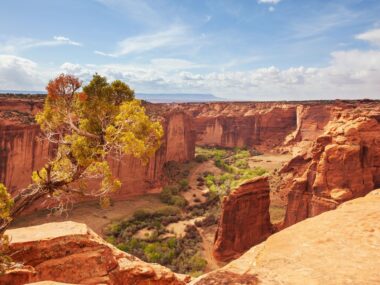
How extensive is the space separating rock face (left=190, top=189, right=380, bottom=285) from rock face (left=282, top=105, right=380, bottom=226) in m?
14.8

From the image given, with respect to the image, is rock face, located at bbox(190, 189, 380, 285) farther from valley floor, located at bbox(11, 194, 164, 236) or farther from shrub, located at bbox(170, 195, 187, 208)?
shrub, located at bbox(170, 195, 187, 208)

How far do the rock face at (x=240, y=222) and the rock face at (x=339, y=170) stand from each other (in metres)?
2.45

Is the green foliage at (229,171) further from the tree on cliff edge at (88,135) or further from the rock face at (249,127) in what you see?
the tree on cliff edge at (88,135)

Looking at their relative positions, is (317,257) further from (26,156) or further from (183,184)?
(183,184)

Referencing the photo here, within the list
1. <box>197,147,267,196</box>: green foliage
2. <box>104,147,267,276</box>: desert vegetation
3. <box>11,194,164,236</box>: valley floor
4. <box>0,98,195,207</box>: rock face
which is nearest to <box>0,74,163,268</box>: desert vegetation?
<box>0,98,195,207</box>: rock face

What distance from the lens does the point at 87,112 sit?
12.3 meters

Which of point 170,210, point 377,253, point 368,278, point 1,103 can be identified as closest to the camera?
point 368,278

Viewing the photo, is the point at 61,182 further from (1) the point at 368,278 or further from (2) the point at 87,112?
(1) the point at 368,278

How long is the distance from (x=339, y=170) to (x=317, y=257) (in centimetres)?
1788

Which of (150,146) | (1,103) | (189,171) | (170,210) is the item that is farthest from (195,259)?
(189,171)

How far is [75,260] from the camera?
11430mm

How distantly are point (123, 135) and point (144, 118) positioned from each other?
973 mm

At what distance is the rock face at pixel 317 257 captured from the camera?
5.24 metres

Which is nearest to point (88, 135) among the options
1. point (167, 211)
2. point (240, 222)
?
point (240, 222)
